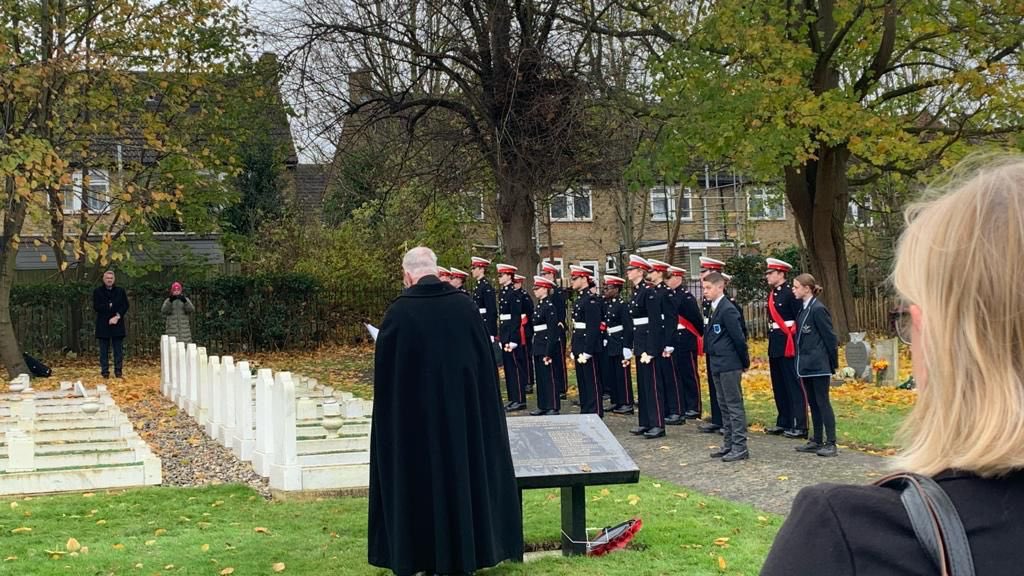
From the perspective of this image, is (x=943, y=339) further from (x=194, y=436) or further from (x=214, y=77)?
(x=214, y=77)

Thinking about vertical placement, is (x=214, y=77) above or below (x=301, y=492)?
above

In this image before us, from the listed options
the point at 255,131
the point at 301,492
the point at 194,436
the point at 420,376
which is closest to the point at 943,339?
the point at 420,376

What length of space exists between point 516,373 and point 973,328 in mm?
14313

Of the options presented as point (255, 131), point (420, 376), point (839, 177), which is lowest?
point (420, 376)

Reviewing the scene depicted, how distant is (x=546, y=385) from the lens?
14680 millimetres

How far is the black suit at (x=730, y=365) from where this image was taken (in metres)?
10.6

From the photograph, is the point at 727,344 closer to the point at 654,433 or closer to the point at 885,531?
the point at 654,433

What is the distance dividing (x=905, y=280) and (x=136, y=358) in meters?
25.3

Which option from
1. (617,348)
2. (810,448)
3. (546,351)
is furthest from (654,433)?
(546,351)

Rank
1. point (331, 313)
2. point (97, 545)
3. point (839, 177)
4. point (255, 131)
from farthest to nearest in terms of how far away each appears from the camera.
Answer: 1. point (331, 313)
2. point (255, 131)
3. point (839, 177)
4. point (97, 545)

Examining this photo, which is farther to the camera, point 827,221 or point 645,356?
point 827,221

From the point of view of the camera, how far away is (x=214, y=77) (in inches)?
903

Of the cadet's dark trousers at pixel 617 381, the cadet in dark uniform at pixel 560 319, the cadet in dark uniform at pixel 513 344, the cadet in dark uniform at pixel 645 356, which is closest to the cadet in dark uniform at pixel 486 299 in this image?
the cadet in dark uniform at pixel 513 344

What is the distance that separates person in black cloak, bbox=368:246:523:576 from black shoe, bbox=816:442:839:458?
17.5ft
